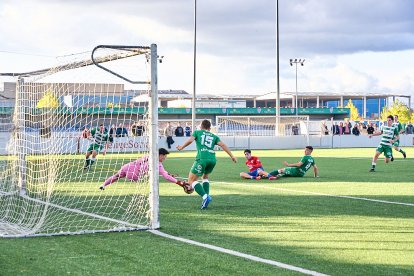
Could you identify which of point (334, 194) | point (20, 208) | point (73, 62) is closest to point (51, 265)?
point (73, 62)

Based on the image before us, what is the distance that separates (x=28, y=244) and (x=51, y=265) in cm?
181

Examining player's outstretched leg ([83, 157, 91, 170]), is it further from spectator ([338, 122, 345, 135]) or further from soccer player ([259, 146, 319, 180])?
spectator ([338, 122, 345, 135])

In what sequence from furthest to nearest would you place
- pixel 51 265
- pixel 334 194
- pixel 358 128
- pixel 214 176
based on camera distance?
pixel 358 128 < pixel 214 176 < pixel 334 194 < pixel 51 265

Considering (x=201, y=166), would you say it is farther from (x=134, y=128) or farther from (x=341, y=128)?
(x=341, y=128)

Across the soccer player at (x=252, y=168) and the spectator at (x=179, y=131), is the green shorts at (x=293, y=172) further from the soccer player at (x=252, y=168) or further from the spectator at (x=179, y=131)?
the spectator at (x=179, y=131)

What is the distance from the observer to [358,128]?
6231 centimetres

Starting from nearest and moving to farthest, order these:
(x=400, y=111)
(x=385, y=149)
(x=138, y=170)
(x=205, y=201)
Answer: (x=205, y=201)
(x=138, y=170)
(x=385, y=149)
(x=400, y=111)

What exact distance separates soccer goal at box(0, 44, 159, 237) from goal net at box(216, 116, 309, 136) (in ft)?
115

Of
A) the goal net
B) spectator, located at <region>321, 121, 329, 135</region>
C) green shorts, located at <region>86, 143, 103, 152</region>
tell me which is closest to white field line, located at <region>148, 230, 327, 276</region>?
green shorts, located at <region>86, 143, 103, 152</region>

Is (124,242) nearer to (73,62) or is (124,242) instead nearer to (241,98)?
(73,62)

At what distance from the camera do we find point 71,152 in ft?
70.1

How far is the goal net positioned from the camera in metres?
56.8

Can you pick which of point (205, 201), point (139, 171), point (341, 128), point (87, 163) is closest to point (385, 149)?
point (87, 163)

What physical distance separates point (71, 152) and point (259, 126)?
124 ft
